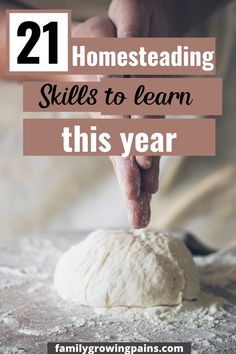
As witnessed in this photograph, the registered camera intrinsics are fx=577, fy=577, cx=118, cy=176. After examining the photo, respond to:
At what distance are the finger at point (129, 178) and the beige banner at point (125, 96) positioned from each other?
0.07m

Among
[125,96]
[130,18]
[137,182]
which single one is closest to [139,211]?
[137,182]

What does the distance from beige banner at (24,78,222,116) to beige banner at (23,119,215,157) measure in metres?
0.02

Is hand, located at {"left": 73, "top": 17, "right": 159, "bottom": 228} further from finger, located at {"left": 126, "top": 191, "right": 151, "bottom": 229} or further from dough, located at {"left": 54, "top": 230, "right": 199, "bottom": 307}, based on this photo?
dough, located at {"left": 54, "top": 230, "right": 199, "bottom": 307}

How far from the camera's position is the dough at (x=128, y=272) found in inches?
30.5

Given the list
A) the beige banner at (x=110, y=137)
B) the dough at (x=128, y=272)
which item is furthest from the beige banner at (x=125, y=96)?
the dough at (x=128, y=272)

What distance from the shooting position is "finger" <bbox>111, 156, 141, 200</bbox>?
27.0 inches

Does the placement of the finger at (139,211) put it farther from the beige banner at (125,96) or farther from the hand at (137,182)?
the beige banner at (125,96)

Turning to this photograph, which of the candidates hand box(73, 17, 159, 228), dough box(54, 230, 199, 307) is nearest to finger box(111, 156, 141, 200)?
hand box(73, 17, 159, 228)

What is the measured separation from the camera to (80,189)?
1.45 metres

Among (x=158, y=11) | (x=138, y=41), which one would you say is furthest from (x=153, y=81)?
(x=158, y=11)

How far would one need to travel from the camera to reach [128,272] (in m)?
0.79

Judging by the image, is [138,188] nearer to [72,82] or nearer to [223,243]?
[72,82]

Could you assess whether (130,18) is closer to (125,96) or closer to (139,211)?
(125,96)

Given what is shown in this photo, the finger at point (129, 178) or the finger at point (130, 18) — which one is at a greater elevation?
the finger at point (130, 18)
